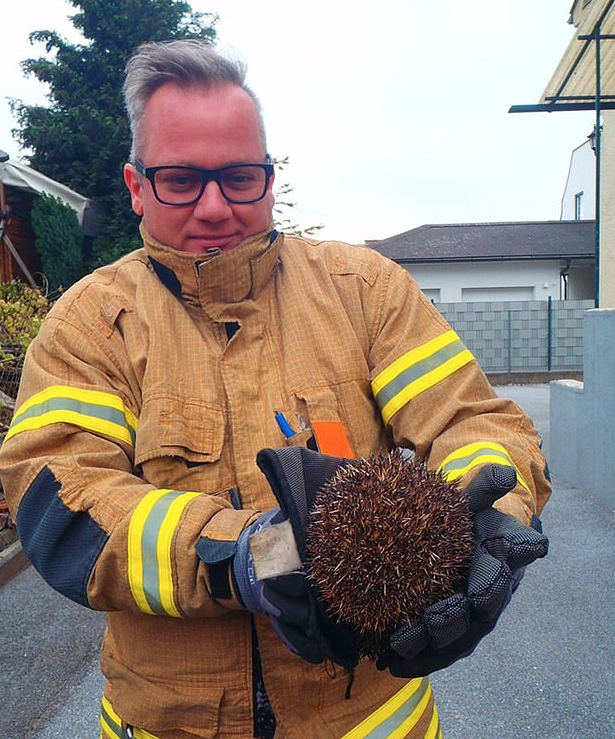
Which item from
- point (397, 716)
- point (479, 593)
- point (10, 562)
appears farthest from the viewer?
point (10, 562)

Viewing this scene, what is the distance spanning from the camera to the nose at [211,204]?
1.58m

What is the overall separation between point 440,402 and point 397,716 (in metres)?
0.80

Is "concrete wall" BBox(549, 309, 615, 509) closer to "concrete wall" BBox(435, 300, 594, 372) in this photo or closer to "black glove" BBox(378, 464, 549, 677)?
"black glove" BBox(378, 464, 549, 677)

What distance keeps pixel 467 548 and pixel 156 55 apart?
1372 mm

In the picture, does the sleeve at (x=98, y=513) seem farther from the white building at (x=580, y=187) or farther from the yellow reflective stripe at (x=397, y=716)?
the white building at (x=580, y=187)

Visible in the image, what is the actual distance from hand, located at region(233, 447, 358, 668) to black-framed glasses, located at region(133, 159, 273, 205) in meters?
0.69

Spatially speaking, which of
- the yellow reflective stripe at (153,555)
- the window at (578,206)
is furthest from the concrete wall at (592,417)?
the window at (578,206)

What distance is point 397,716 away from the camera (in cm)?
165

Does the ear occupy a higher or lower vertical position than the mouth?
higher

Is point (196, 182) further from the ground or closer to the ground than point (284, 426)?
further from the ground

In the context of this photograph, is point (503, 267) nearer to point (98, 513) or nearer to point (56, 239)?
point (56, 239)

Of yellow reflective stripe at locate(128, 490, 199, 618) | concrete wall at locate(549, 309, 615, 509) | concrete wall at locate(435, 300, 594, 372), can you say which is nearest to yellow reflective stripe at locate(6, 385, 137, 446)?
yellow reflective stripe at locate(128, 490, 199, 618)

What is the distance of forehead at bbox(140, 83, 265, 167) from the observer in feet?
5.14

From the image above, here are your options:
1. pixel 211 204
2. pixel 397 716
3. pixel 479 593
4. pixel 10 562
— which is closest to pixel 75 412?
pixel 211 204
